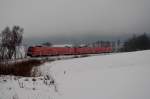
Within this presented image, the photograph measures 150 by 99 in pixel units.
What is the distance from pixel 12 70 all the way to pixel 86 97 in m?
8.89

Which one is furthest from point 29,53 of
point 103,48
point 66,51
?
point 103,48

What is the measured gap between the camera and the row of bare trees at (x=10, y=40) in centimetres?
4788

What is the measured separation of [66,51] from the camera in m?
50.7

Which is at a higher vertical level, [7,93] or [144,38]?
[144,38]

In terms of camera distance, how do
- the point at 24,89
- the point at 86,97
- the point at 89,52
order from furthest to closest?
the point at 89,52
the point at 24,89
the point at 86,97

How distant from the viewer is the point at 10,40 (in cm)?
4978

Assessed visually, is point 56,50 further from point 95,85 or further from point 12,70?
point 95,85

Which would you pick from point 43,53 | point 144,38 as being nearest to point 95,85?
point 43,53

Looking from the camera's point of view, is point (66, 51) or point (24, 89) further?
point (66, 51)

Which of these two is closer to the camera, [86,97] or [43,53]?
[86,97]

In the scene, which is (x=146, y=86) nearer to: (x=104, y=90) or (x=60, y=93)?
(x=104, y=90)

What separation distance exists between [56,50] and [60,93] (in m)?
41.0

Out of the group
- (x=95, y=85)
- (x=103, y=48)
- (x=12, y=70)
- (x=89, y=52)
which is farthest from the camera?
(x=103, y=48)

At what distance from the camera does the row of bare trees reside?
47.9 m
